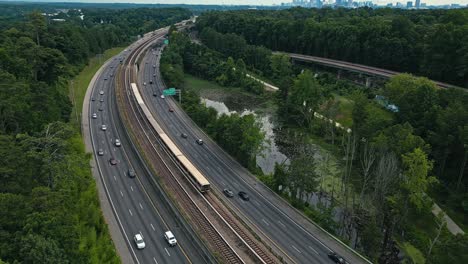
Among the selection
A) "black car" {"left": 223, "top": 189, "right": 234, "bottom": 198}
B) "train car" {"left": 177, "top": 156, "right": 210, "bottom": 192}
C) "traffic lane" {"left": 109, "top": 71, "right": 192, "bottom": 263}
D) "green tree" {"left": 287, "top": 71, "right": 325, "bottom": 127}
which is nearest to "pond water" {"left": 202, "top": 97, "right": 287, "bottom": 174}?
"green tree" {"left": 287, "top": 71, "right": 325, "bottom": 127}

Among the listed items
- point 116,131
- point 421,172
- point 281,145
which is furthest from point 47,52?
point 421,172

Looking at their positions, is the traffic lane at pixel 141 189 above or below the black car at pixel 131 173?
below

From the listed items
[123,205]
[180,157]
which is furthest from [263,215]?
[123,205]

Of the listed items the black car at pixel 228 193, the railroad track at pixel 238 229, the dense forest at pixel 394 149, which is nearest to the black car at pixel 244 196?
the black car at pixel 228 193

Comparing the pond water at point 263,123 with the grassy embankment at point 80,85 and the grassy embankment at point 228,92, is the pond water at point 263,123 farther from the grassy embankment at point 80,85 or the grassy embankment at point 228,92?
the grassy embankment at point 80,85

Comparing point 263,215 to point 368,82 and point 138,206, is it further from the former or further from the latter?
point 368,82

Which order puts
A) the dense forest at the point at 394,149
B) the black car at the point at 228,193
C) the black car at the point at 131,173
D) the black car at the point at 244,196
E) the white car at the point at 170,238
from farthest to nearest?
the black car at the point at 131,173 → the black car at the point at 228,193 → the black car at the point at 244,196 → the dense forest at the point at 394,149 → the white car at the point at 170,238

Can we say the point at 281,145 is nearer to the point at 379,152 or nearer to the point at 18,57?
the point at 379,152

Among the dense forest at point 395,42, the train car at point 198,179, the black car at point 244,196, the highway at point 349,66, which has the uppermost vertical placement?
the dense forest at point 395,42
